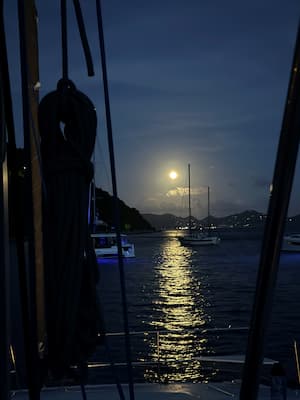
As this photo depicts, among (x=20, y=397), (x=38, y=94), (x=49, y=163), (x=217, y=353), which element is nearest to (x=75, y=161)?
(x=49, y=163)

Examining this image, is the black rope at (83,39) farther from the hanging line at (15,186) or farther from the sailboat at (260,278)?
the hanging line at (15,186)

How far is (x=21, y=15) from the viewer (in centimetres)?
231

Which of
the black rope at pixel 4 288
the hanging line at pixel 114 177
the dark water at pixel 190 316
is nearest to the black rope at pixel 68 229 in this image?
the hanging line at pixel 114 177

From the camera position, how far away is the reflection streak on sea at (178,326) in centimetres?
1488

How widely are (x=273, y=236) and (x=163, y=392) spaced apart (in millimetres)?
4819

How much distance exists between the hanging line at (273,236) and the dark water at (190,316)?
15.4ft

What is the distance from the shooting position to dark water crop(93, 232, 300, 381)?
1628 cm

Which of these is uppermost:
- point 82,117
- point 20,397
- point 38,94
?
point 38,94

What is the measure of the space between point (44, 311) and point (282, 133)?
1.44 metres

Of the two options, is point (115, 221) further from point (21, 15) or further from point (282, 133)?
point (282, 133)

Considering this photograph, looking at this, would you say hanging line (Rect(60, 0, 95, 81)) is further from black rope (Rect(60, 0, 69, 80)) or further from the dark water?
the dark water

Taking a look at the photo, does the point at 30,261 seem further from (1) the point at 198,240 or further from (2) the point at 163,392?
(1) the point at 198,240

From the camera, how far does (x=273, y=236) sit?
1.54 meters

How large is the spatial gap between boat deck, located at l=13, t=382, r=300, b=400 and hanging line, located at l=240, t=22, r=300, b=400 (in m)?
4.34
